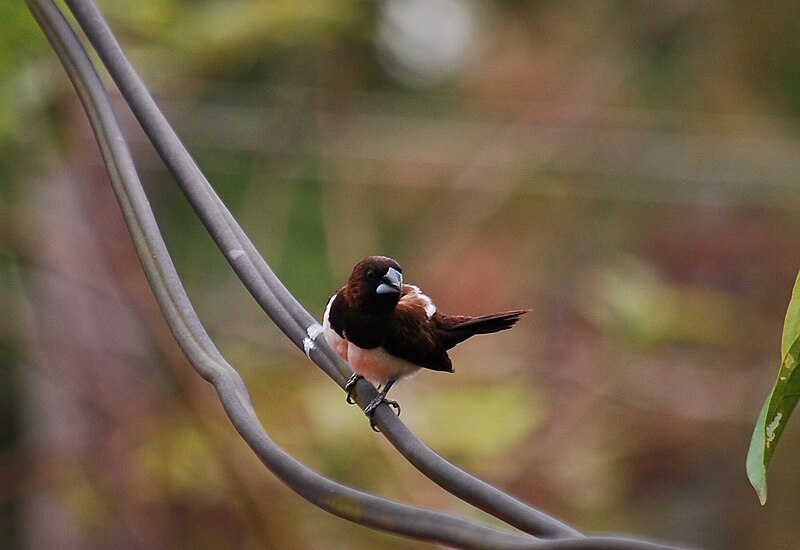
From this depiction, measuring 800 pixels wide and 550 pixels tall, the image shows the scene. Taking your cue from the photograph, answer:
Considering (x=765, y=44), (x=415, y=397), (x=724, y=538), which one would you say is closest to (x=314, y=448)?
(x=415, y=397)

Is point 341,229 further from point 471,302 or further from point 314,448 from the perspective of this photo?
point 314,448

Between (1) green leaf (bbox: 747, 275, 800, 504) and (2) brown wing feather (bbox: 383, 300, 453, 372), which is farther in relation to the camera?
(2) brown wing feather (bbox: 383, 300, 453, 372)

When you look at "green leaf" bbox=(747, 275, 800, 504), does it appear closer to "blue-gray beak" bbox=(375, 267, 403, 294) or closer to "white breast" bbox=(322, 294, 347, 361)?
"blue-gray beak" bbox=(375, 267, 403, 294)

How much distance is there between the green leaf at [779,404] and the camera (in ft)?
3.78

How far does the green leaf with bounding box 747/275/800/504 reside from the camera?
1.15m

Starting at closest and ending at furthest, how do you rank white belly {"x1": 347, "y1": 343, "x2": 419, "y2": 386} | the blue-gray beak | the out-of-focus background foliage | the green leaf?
the green leaf < the blue-gray beak < white belly {"x1": 347, "y1": 343, "x2": 419, "y2": 386} < the out-of-focus background foliage

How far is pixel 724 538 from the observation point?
603 cm

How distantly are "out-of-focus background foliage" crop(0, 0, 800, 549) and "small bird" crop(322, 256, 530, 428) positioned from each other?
55.3 inches

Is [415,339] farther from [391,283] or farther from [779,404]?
[779,404]

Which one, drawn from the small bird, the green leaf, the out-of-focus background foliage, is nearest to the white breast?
the small bird

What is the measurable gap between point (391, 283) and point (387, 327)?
145 mm

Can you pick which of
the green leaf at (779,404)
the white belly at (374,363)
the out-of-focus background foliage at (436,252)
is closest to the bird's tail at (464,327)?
the white belly at (374,363)

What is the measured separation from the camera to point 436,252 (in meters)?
5.02

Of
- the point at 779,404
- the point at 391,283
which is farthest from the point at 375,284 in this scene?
the point at 779,404
